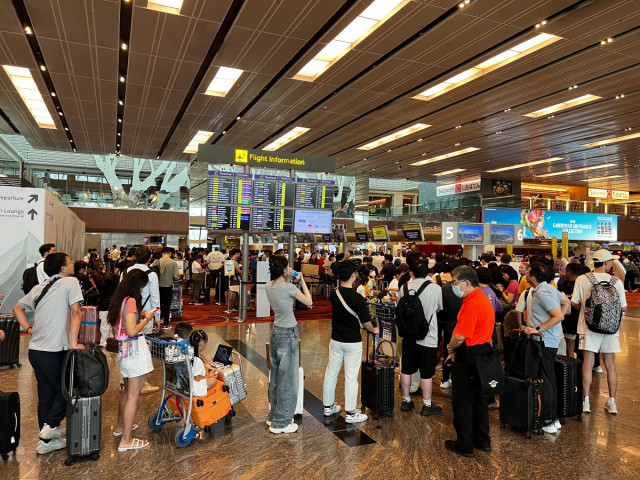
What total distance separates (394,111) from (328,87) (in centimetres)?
261

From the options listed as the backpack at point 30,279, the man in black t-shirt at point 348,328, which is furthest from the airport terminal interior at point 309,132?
the backpack at point 30,279

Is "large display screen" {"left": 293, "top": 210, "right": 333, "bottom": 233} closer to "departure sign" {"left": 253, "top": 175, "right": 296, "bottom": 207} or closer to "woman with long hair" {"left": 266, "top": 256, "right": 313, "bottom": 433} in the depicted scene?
"departure sign" {"left": 253, "top": 175, "right": 296, "bottom": 207}

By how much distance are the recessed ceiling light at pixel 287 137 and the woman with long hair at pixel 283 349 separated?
1148 centimetres

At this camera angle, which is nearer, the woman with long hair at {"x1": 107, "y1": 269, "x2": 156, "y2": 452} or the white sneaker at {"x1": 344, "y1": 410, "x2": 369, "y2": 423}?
the woman with long hair at {"x1": 107, "y1": 269, "x2": 156, "y2": 452}

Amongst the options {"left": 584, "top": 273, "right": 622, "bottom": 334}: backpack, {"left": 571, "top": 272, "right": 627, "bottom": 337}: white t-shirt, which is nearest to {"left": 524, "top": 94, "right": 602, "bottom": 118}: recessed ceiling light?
{"left": 571, "top": 272, "right": 627, "bottom": 337}: white t-shirt

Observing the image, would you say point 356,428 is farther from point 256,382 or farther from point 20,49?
point 20,49

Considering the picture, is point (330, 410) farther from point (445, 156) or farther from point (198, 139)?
point (445, 156)

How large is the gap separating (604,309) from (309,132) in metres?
12.0

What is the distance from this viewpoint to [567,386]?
14.2 ft

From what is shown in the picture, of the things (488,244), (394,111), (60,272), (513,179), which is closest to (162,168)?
(394,111)

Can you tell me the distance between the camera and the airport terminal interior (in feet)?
12.3

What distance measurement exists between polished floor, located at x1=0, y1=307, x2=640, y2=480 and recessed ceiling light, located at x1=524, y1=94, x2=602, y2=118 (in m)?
9.16

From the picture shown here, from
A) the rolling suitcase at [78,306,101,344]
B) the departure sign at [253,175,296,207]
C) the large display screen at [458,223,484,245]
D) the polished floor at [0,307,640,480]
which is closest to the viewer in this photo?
the polished floor at [0,307,640,480]

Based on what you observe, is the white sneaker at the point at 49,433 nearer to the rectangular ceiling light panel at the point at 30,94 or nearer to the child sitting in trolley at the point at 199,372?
the child sitting in trolley at the point at 199,372
